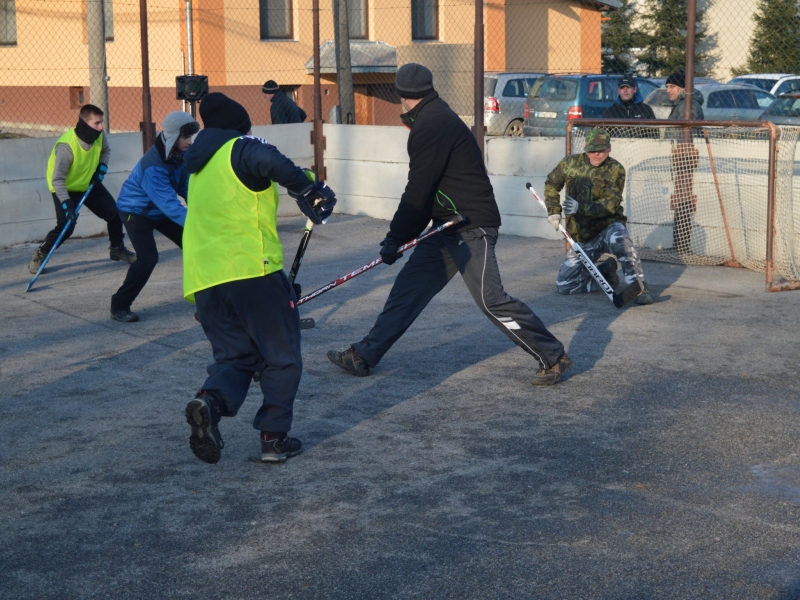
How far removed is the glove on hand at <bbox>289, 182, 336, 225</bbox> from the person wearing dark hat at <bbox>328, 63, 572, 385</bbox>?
103 centimetres

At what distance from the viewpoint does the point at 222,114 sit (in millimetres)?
5043

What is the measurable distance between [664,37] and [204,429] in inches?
1009

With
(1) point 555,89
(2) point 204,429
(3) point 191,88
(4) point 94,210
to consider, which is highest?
(1) point 555,89

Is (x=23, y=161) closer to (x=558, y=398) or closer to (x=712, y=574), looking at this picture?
(x=558, y=398)

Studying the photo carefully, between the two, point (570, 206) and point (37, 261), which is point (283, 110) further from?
point (570, 206)

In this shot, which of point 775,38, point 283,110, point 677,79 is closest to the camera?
point 677,79

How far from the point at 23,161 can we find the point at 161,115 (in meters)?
12.8

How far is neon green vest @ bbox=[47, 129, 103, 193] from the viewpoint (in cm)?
980

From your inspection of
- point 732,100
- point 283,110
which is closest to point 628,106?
point 283,110

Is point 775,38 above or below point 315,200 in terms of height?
above

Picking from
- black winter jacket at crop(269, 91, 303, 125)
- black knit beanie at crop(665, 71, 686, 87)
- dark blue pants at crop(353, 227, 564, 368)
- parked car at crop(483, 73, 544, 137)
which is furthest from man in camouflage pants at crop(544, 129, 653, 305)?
parked car at crop(483, 73, 544, 137)

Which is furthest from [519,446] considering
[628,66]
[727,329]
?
[628,66]

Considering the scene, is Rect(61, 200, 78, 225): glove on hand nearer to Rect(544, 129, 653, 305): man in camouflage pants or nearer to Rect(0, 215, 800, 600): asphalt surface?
Rect(0, 215, 800, 600): asphalt surface

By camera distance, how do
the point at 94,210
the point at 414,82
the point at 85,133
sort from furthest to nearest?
the point at 94,210
the point at 85,133
the point at 414,82
